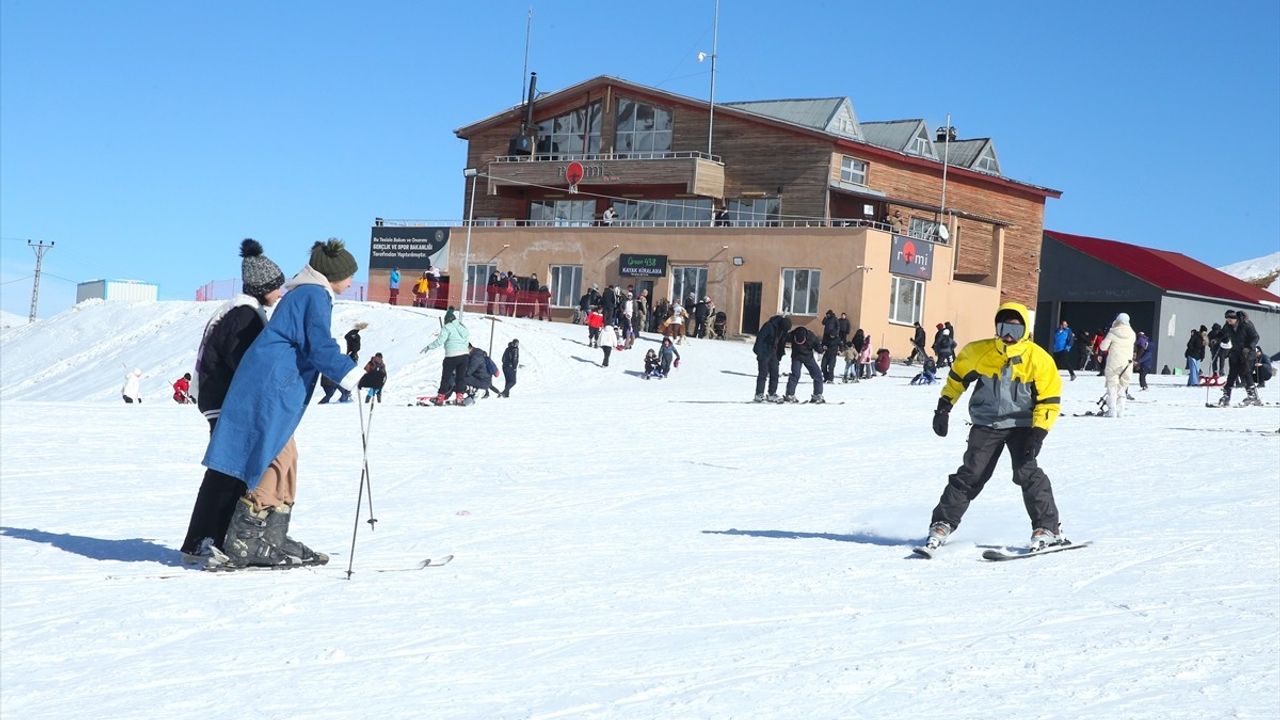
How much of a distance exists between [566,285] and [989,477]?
36.4 meters

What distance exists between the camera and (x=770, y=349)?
69.6 ft

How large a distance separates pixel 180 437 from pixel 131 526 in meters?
5.93

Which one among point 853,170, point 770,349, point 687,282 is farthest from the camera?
point 853,170

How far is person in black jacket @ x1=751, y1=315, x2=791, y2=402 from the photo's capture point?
21.1 m

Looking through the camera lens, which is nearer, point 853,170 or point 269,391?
point 269,391

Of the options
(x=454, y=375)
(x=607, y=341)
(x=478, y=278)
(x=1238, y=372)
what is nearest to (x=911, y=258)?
(x=607, y=341)

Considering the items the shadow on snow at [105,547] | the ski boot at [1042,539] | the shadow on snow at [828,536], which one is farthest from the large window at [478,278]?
the ski boot at [1042,539]

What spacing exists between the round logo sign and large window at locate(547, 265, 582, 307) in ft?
12.4

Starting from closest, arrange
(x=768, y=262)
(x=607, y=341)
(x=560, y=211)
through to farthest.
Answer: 1. (x=607, y=341)
2. (x=768, y=262)
3. (x=560, y=211)

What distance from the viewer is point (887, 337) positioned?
40094 mm

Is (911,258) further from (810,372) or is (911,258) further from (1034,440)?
(1034,440)

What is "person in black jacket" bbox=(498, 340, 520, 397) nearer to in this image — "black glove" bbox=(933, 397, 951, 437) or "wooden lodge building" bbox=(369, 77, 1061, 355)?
"wooden lodge building" bbox=(369, 77, 1061, 355)

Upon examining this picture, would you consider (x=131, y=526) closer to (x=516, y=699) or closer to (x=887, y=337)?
(x=516, y=699)

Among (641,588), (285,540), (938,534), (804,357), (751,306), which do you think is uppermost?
(751,306)
